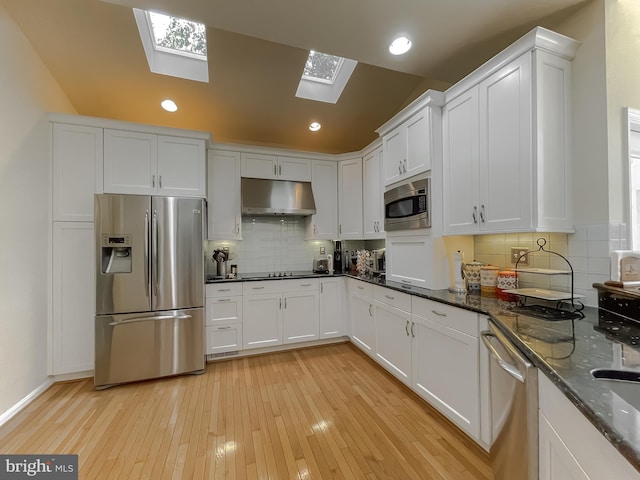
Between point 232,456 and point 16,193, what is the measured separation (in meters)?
2.62

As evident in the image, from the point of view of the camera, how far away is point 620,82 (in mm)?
1614

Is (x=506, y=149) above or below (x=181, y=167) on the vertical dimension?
below

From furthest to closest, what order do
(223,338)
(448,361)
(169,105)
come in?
1. (169,105)
2. (223,338)
3. (448,361)

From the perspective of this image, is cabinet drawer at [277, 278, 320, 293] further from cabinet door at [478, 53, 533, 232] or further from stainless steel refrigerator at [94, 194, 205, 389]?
cabinet door at [478, 53, 533, 232]

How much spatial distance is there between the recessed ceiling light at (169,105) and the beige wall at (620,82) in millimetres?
3877

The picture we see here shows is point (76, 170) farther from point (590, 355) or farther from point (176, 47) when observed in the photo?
point (590, 355)

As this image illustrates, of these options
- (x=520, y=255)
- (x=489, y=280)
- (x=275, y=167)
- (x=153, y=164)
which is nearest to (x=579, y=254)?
(x=520, y=255)

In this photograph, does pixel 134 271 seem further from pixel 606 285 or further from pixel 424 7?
pixel 606 285

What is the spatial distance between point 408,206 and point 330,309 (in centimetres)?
172

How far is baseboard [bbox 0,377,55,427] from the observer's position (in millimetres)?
1980

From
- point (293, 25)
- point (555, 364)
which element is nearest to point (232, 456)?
point (555, 364)

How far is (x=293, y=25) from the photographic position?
6.09ft

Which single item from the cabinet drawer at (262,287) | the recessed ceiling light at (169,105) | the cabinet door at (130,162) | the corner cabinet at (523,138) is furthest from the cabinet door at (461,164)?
the recessed ceiling light at (169,105)

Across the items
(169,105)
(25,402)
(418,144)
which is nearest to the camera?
(25,402)
